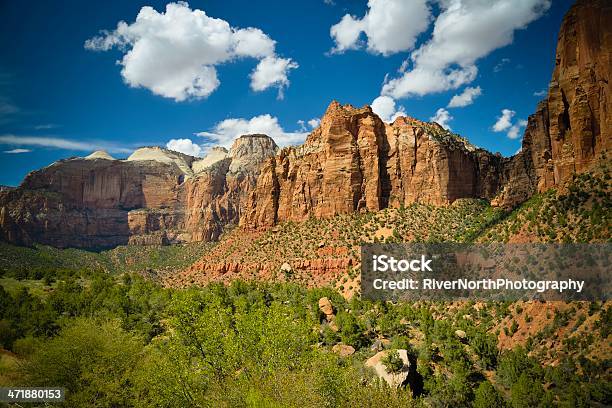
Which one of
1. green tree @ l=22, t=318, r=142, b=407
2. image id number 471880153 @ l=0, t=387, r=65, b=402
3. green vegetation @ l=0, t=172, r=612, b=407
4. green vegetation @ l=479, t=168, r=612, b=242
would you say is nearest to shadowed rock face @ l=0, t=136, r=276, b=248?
green vegetation @ l=0, t=172, r=612, b=407

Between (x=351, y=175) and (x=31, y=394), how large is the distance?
78.6m

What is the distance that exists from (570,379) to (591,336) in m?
4.33

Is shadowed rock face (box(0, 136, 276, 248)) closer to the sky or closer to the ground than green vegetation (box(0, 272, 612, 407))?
closer to the sky

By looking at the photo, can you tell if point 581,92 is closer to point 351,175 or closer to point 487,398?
point 487,398

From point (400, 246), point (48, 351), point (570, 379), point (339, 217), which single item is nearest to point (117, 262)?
point (339, 217)

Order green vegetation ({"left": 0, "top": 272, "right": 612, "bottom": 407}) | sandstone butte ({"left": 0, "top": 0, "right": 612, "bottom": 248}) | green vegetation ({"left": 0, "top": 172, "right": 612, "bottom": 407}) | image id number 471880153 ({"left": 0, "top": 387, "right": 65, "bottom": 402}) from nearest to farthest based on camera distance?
green vegetation ({"left": 0, "top": 272, "right": 612, "bottom": 407})
green vegetation ({"left": 0, "top": 172, "right": 612, "bottom": 407})
image id number 471880153 ({"left": 0, "top": 387, "right": 65, "bottom": 402})
sandstone butte ({"left": 0, "top": 0, "right": 612, "bottom": 248})

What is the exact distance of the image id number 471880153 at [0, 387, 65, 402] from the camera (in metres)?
21.5

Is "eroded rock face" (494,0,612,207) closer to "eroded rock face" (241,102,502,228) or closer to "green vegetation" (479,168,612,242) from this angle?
"green vegetation" (479,168,612,242)

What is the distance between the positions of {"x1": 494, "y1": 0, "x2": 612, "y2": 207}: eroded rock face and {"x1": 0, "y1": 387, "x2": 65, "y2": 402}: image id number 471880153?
185 ft

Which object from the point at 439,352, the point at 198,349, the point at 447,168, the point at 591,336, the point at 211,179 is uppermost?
the point at 211,179

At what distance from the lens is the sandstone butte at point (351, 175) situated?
164 feet

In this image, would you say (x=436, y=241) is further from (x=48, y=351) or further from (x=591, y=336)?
(x=48, y=351)

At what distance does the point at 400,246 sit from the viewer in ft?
244

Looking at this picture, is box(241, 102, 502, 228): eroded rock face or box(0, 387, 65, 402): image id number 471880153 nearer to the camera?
box(0, 387, 65, 402): image id number 471880153
